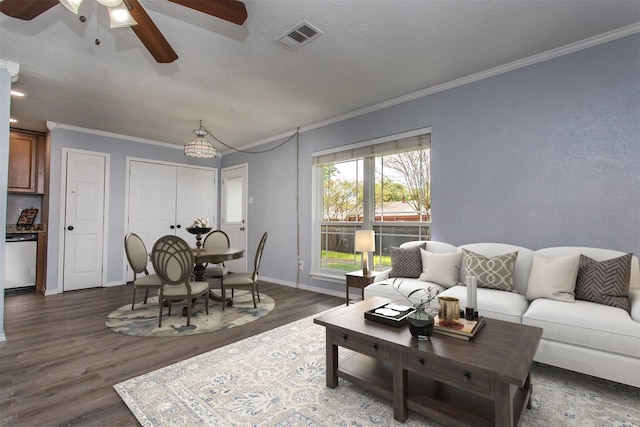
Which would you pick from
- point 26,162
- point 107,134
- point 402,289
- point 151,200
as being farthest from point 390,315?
point 26,162

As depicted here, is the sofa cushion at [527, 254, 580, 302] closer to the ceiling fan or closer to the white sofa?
the white sofa

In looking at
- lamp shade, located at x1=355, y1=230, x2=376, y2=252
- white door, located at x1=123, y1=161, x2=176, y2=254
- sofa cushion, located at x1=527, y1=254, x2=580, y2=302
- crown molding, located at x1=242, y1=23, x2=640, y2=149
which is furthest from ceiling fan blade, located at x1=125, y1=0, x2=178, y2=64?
white door, located at x1=123, y1=161, x2=176, y2=254

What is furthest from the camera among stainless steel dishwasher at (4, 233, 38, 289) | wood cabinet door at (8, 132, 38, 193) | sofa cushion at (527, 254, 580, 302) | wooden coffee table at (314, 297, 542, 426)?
wood cabinet door at (8, 132, 38, 193)

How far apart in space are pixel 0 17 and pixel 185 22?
1392 millimetres

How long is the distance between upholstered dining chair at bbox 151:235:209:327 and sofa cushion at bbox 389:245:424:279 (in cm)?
219

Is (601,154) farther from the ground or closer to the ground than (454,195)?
farther from the ground

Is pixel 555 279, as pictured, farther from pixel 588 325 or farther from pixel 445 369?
pixel 445 369

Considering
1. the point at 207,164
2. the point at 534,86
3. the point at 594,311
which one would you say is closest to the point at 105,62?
the point at 207,164

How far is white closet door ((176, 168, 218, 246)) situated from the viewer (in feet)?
19.9

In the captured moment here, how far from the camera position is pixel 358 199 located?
439 centimetres

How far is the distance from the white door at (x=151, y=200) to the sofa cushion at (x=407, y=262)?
15.0ft

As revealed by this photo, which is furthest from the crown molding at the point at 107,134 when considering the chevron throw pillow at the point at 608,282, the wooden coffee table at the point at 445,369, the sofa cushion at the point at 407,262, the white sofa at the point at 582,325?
the chevron throw pillow at the point at 608,282

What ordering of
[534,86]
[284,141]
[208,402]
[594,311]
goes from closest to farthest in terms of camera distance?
[208,402]
[594,311]
[534,86]
[284,141]

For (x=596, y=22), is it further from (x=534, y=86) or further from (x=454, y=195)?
(x=454, y=195)
